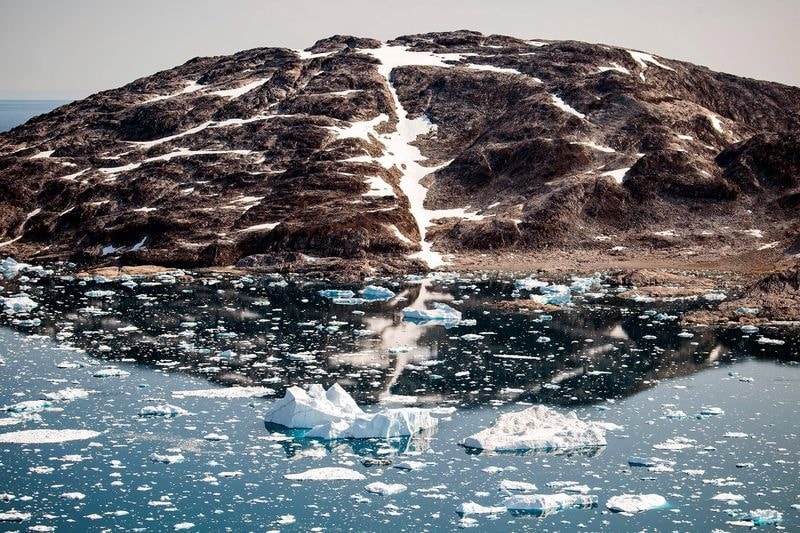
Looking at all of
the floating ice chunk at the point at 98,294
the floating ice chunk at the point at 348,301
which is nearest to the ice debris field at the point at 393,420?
the floating ice chunk at the point at 348,301

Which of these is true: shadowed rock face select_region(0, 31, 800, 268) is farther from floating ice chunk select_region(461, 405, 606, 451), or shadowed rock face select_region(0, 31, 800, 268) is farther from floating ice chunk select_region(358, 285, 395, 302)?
floating ice chunk select_region(461, 405, 606, 451)

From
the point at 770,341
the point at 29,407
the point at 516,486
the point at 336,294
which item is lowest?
the point at 516,486

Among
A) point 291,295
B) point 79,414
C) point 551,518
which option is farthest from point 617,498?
point 291,295

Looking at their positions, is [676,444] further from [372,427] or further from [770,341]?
[770,341]

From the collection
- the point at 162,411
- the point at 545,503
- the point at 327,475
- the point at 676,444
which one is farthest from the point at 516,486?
the point at 162,411

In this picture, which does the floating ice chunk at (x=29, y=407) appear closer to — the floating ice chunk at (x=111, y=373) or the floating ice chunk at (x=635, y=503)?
the floating ice chunk at (x=111, y=373)

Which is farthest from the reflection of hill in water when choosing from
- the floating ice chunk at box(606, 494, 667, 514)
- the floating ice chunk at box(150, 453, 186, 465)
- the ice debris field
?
the floating ice chunk at box(606, 494, 667, 514)

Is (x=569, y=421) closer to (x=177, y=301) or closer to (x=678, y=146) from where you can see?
(x=177, y=301)
